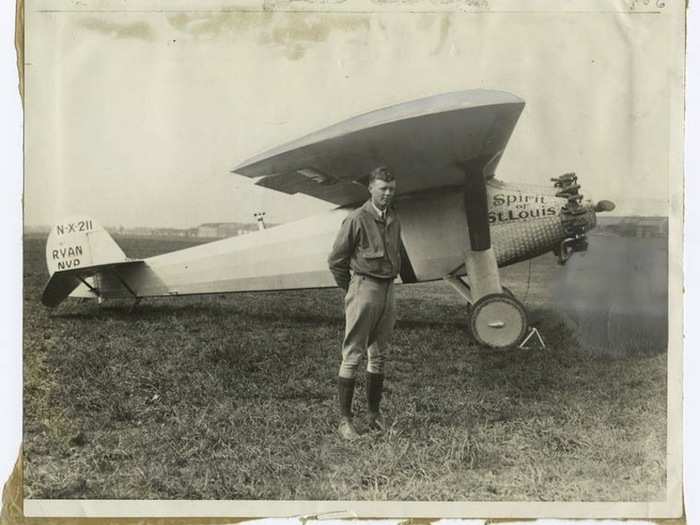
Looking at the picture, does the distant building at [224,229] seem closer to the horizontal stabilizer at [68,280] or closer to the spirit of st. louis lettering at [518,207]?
the horizontal stabilizer at [68,280]

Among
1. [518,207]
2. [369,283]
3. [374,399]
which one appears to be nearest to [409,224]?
[369,283]

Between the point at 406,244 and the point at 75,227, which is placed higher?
the point at 75,227

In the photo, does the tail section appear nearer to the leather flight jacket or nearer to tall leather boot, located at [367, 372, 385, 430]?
the leather flight jacket

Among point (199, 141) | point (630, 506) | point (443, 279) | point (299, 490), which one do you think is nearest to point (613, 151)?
point (443, 279)

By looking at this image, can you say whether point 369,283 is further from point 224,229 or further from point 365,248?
point 224,229

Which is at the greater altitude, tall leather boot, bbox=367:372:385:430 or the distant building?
the distant building

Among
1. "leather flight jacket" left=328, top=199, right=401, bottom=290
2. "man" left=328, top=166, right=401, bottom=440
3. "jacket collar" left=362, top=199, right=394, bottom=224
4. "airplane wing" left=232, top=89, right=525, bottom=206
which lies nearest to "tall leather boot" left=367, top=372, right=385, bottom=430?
"man" left=328, top=166, right=401, bottom=440

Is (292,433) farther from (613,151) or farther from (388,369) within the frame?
(613,151)

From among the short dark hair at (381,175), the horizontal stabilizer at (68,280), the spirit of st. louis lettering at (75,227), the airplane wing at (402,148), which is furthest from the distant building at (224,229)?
the short dark hair at (381,175)
